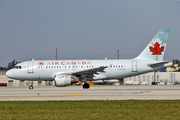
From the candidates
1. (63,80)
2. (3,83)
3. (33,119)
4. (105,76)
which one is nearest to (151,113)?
(33,119)

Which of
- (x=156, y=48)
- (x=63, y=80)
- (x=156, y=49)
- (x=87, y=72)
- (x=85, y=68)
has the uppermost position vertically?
(x=156, y=48)

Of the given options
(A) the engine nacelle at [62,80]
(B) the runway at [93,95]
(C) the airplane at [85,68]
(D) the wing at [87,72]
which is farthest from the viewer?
(C) the airplane at [85,68]

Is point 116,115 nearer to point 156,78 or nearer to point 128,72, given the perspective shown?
point 128,72

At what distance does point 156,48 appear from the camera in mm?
36250

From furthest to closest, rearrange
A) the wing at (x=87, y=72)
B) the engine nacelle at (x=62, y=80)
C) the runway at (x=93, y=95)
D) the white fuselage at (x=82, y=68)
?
the white fuselage at (x=82, y=68) → the wing at (x=87, y=72) → the engine nacelle at (x=62, y=80) → the runway at (x=93, y=95)

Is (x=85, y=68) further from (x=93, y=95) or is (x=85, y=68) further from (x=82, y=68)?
(x=93, y=95)

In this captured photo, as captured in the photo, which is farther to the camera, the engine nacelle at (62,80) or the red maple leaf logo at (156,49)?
the red maple leaf logo at (156,49)

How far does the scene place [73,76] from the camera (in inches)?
1280

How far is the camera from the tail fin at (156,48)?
36188mm

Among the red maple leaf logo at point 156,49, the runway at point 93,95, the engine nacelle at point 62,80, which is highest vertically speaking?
the red maple leaf logo at point 156,49

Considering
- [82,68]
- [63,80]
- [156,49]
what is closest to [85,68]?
[82,68]

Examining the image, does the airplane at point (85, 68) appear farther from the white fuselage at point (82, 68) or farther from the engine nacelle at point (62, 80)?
the engine nacelle at point (62, 80)

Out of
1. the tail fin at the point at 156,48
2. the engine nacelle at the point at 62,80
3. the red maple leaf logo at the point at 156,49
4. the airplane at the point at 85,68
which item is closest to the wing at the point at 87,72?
the airplane at the point at 85,68

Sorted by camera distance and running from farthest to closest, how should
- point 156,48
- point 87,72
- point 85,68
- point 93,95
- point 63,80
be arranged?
point 156,48 → point 85,68 → point 87,72 → point 63,80 → point 93,95
